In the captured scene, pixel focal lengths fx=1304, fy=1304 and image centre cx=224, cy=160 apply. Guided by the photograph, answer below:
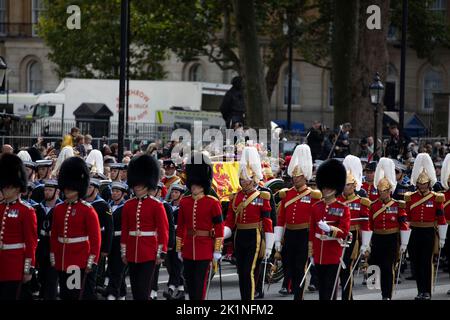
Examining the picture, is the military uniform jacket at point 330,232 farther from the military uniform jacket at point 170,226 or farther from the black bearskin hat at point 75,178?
the black bearskin hat at point 75,178

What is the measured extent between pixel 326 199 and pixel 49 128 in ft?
54.4

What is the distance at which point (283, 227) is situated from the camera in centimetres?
1543

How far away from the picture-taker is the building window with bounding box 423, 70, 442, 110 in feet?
188

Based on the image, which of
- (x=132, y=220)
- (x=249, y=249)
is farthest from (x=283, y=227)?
(x=132, y=220)

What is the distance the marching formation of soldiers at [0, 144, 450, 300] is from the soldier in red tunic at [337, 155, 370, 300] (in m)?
0.01

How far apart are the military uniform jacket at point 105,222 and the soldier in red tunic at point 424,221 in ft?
14.4

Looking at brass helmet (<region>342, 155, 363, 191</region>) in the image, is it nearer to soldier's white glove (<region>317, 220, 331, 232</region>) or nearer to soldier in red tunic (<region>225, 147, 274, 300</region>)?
soldier in red tunic (<region>225, 147, 274, 300</region>)

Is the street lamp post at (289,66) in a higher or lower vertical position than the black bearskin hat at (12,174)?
higher

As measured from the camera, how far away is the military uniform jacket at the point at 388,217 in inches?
635

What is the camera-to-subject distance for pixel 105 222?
14.5m

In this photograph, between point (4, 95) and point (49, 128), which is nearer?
point (49, 128)

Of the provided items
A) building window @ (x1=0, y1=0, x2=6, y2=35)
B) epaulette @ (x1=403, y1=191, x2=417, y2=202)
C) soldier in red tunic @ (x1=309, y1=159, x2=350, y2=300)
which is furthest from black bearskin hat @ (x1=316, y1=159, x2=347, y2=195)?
building window @ (x1=0, y1=0, x2=6, y2=35)

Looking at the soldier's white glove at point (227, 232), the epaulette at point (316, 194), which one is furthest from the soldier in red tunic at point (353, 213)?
the soldier's white glove at point (227, 232)
